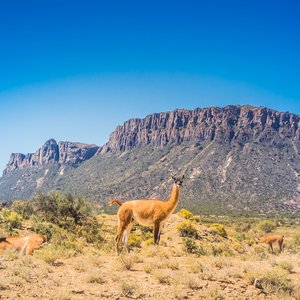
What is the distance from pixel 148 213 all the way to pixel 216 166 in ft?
370

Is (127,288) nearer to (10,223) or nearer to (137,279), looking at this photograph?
(137,279)

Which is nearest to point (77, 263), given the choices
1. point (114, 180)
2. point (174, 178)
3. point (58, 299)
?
point (58, 299)

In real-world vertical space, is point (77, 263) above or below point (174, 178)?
below

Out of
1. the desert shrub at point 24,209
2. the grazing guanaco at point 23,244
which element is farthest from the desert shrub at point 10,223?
the grazing guanaco at point 23,244

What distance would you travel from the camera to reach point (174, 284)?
8250mm

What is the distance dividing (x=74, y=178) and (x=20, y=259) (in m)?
163

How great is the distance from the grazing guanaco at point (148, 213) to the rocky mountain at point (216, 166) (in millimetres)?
76393

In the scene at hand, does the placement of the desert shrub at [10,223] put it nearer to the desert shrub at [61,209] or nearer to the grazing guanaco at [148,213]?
the desert shrub at [61,209]

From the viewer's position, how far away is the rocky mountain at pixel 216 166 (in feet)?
343

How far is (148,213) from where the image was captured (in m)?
11.6

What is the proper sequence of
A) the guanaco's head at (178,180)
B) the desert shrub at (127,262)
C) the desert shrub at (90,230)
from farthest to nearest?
the desert shrub at (90,230)
the guanaco's head at (178,180)
the desert shrub at (127,262)

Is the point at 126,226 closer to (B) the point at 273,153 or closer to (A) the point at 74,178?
(B) the point at 273,153

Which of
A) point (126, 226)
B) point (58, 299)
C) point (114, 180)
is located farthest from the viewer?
point (114, 180)

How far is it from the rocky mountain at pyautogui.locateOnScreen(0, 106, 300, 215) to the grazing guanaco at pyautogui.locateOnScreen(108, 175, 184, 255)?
7639cm
